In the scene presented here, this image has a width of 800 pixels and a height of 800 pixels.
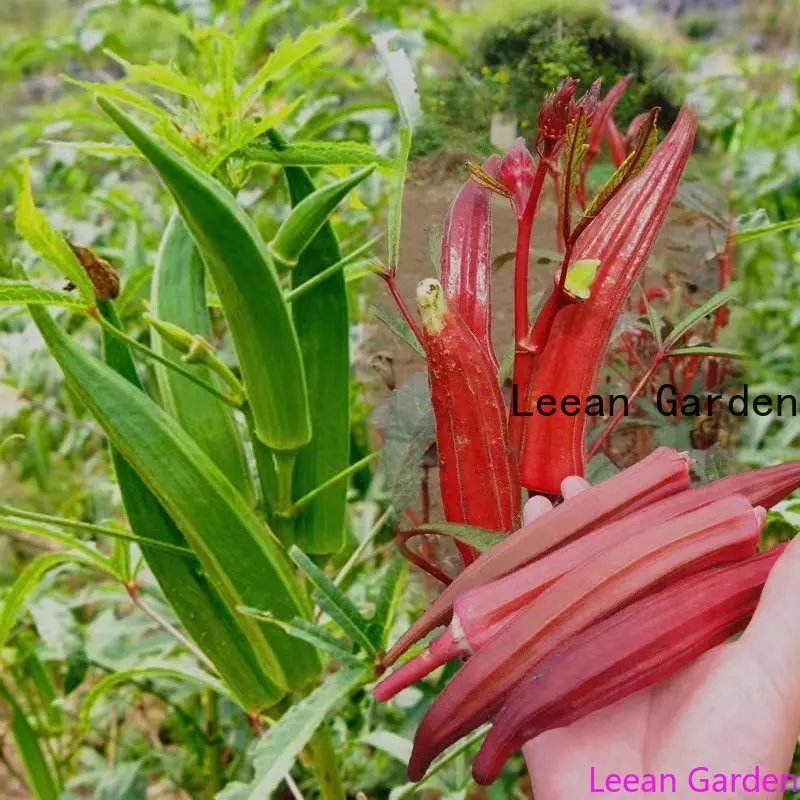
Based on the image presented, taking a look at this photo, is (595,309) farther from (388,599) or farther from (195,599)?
(195,599)

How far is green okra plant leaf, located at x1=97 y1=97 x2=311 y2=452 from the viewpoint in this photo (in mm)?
475

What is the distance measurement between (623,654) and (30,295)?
0.33 meters

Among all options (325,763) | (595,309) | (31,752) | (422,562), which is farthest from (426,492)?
(31,752)

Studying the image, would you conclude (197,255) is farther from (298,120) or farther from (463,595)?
(298,120)

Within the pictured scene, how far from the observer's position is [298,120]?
1.04 m

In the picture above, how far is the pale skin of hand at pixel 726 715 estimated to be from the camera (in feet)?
1.37

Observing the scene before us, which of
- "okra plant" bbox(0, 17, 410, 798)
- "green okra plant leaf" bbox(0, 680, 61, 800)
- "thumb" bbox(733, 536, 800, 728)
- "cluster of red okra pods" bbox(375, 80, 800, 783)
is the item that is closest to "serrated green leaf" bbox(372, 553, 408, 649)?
"okra plant" bbox(0, 17, 410, 798)

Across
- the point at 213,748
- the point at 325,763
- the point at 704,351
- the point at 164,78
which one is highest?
the point at 164,78

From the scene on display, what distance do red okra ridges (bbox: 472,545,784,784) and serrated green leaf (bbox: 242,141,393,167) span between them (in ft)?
0.86

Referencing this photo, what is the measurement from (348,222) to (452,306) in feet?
1.81

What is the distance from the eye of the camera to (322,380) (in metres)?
0.65

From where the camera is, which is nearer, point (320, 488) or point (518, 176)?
point (518, 176)

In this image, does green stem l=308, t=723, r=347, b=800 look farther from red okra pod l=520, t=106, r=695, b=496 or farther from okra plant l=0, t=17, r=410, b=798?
red okra pod l=520, t=106, r=695, b=496

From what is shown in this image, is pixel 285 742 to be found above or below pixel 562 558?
below
